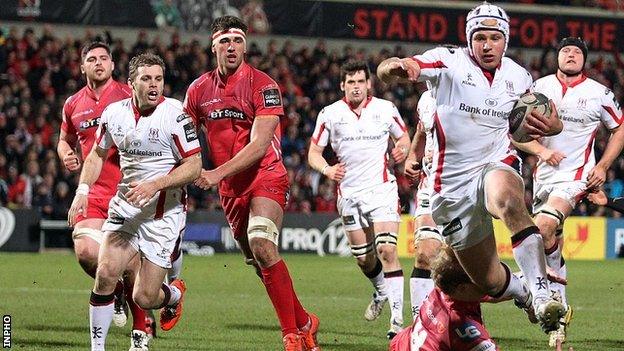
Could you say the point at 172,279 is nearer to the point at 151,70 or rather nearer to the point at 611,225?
the point at 151,70

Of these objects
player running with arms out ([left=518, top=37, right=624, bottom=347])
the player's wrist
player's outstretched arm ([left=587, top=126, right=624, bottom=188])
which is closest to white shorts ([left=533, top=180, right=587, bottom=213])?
player running with arms out ([left=518, top=37, right=624, bottom=347])

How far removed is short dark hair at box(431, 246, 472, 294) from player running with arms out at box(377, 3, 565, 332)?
0.20 ft

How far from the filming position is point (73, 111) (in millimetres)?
11812

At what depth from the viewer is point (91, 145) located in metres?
11.6

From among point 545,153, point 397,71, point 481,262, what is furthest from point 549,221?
point 397,71

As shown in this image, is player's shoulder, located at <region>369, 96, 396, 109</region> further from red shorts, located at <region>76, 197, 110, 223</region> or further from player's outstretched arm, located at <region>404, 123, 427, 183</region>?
red shorts, located at <region>76, 197, 110, 223</region>

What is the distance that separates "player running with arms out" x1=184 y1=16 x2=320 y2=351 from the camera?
32.2 ft

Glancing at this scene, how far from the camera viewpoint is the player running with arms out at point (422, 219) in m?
11.1

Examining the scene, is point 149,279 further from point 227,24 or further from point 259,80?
point 227,24

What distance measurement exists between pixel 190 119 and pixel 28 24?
2069 centimetres

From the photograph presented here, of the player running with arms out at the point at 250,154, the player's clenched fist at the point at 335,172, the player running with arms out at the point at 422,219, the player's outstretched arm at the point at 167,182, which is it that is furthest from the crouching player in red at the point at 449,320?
the player's clenched fist at the point at 335,172

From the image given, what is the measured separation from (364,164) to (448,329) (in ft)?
19.4

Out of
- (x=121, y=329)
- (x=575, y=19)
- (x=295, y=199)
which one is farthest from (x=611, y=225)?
(x=121, y=329)

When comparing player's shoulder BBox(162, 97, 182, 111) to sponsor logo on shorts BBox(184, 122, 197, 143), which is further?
player's shoulder BBox(162, 97, 182, 111)
